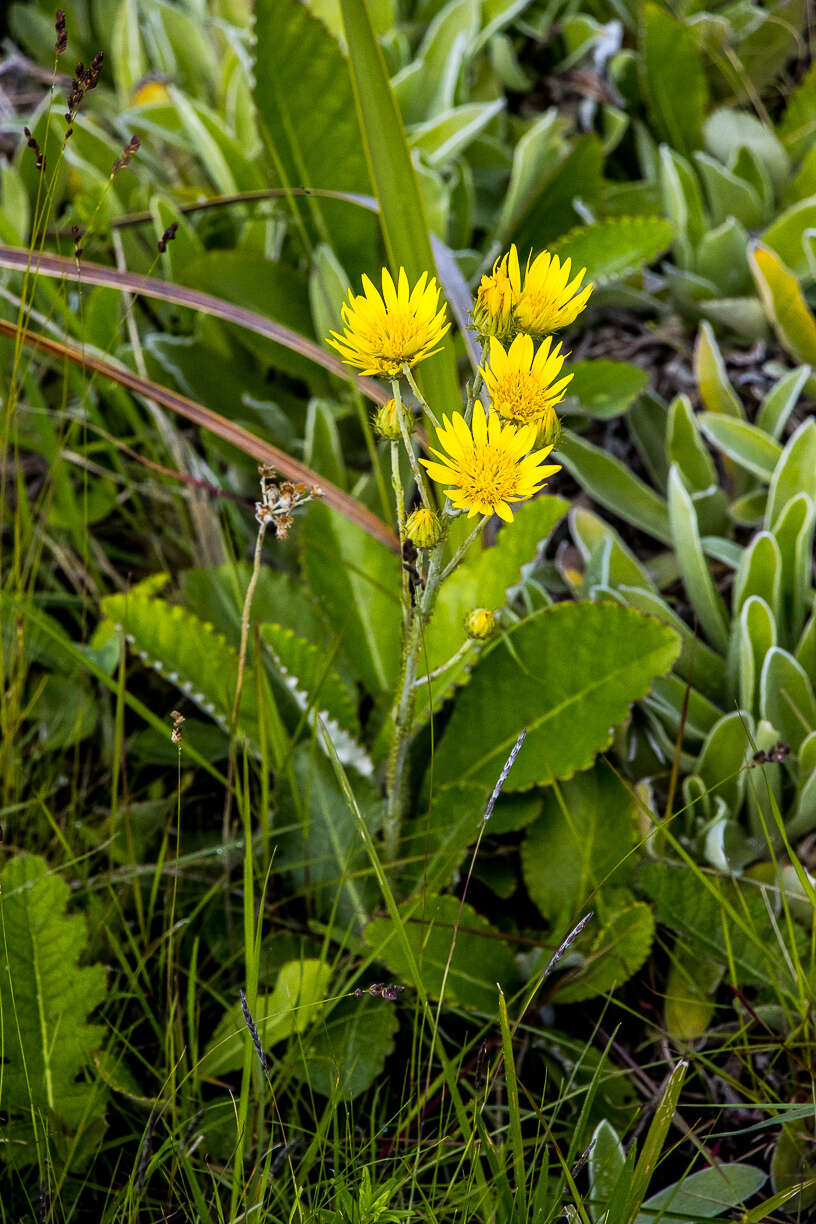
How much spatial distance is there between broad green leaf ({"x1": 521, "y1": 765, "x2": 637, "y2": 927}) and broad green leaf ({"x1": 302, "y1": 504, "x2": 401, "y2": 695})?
310mm

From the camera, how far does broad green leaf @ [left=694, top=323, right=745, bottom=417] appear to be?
5.99 ft

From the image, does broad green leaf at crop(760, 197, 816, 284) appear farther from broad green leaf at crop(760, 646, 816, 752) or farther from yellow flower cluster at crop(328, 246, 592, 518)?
A: yellow flower cluster at crop(328, 246, 592, 518)

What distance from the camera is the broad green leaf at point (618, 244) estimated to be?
66.9 inches

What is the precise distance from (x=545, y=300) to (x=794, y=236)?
123cm

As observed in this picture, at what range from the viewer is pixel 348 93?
1.79m

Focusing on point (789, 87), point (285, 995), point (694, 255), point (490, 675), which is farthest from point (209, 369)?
point (789, 87)

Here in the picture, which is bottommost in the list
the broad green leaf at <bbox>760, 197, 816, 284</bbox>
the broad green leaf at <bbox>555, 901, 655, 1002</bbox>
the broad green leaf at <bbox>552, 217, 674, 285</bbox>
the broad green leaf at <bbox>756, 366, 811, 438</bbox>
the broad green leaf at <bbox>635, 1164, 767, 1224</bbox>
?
the broad green leaf at <bbox>635, 1164, 767, 1224</bbox>

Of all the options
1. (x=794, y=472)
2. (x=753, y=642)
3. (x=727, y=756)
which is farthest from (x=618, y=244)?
(x=727, y=756)

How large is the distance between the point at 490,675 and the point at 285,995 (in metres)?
0.51

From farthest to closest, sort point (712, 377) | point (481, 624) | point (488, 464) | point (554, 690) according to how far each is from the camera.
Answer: point (712, 377) < point (554, 690) < point (481, 624) < point (488, 464)

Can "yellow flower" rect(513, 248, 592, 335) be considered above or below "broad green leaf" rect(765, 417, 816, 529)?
above

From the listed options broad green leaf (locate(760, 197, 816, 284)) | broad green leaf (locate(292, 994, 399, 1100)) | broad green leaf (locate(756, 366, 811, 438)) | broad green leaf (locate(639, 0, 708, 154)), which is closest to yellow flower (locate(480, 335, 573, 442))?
broad green leaf (locate(292, 994, 399, 1100))

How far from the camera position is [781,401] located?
1.77 meters

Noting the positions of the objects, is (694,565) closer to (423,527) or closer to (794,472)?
(794,472)
